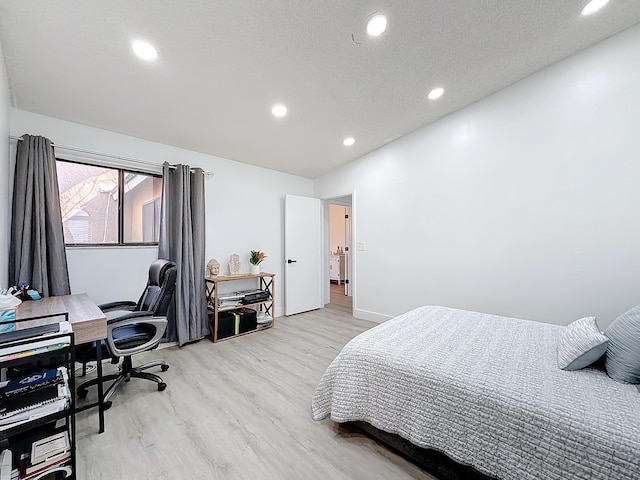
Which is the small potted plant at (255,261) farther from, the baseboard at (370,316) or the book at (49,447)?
A: the book at (49,447)

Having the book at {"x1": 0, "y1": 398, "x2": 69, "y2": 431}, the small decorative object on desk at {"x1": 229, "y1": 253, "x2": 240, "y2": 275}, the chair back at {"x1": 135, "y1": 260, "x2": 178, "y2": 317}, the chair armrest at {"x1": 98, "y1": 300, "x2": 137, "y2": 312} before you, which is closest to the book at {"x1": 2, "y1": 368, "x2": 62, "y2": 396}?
the book at {"x1": 0, "y1": 398, "x2": 69, "y2": 431}

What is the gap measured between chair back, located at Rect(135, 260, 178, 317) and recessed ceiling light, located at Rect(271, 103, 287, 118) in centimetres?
185

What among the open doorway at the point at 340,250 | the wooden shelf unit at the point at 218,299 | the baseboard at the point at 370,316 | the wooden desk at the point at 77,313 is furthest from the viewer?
the open doorway at the point at 340,250

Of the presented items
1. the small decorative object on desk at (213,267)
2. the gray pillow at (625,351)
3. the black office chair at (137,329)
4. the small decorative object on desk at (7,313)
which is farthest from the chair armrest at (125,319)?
the gray pillow at (625,351)

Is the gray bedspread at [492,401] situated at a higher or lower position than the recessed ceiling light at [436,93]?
lower

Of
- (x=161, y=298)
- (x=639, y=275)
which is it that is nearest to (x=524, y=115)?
(x=639, y=275)

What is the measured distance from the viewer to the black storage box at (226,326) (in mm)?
3338

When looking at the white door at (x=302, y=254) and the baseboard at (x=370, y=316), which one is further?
the white door at (x=302, y=254)

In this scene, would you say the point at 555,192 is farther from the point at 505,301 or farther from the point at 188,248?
the point at 188,248

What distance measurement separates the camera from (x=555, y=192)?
2371 millimetres

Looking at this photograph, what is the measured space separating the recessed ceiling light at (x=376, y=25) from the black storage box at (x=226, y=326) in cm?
341

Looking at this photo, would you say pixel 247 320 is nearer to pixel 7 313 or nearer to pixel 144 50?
pixel 7 313

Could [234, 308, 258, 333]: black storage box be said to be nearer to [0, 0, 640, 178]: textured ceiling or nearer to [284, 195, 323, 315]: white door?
[284, 195, 323, 315]: white door

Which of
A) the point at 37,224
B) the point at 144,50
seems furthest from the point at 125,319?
the point at 144,50
